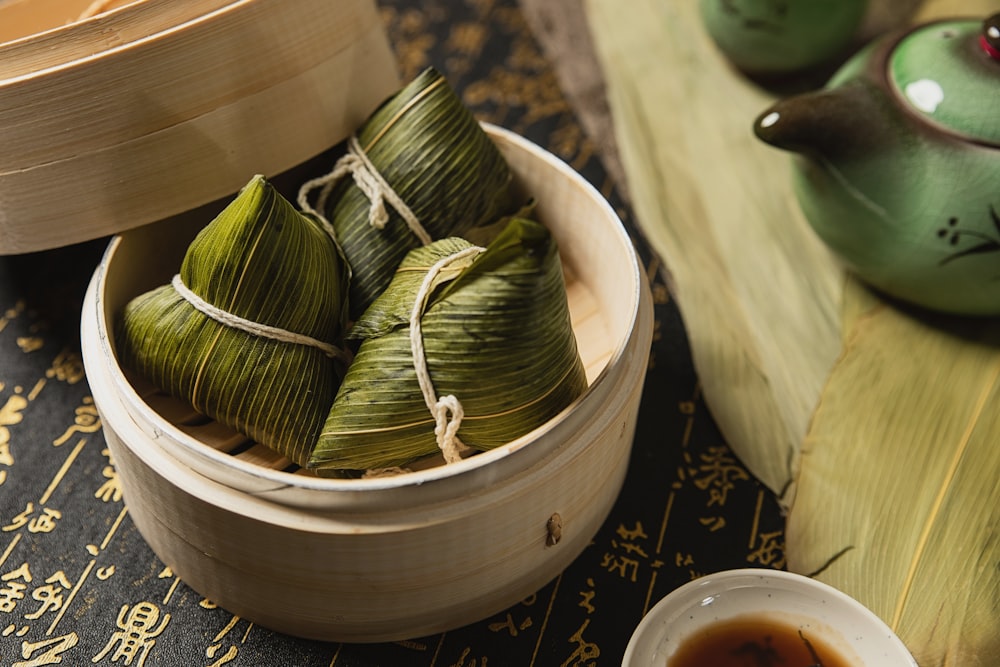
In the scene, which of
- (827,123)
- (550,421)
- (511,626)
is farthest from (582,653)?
(827,123)

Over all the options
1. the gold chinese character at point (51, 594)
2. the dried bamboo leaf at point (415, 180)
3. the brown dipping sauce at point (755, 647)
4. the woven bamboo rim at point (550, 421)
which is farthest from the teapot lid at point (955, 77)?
the gold chinese character at point (51, 594)

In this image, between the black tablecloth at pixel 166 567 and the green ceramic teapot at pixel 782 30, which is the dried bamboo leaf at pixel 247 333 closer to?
the black tablecloth at pixel 166 567

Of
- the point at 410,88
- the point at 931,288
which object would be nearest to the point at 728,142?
the point at 931,288

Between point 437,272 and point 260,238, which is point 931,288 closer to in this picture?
point 437,272

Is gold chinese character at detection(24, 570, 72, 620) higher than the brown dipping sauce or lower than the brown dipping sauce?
higher

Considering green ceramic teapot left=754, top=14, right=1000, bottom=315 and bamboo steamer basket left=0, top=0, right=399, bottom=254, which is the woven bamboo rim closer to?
bamboo steamer basket left=0, top=0, right=399, bottom=254

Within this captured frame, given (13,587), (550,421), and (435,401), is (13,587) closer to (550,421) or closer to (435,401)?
(435,401)

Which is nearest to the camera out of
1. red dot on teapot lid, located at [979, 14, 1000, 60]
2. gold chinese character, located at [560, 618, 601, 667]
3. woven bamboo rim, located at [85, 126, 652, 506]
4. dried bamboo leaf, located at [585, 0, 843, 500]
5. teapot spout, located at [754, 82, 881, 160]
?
woven bamboo rim, located at [85, 126, 652, 506]

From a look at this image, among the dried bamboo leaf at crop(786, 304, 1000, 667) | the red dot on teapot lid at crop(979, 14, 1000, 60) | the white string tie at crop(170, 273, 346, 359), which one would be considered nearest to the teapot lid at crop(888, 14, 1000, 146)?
the red dot on teapot lid at crop(979, 14, 1000, 60)
